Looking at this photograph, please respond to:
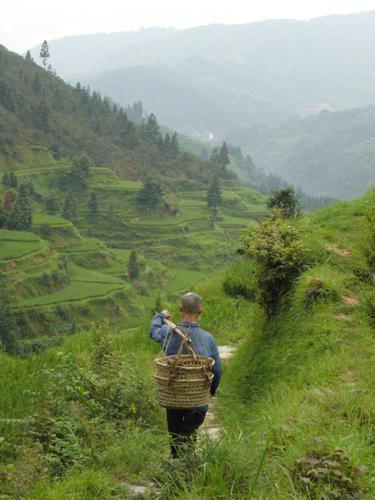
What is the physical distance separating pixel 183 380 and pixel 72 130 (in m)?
99.7

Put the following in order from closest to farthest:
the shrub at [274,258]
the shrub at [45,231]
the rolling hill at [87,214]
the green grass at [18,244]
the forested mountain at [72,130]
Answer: the shrub at [274,258] < the rolling hill at [87,214] < the green grass at [18,244] < the shrub at [45,231] < the forested mountain at [72,130]

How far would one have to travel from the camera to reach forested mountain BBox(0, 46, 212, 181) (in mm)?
91938

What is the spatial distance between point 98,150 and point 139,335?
299 feet

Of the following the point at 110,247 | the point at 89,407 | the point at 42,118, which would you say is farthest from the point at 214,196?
the point at 89,407

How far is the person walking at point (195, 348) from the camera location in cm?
475

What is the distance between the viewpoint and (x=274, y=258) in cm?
764

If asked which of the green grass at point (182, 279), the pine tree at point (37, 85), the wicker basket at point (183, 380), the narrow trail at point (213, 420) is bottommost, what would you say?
the green grass at point (182, 279)

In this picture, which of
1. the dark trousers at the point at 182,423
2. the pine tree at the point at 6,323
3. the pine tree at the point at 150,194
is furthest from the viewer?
the pine tree at the point at 150,194

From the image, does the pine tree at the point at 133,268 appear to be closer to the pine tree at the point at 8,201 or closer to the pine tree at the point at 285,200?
the pine tree at the point at 8,201

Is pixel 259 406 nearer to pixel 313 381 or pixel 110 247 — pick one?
pixel 313 381

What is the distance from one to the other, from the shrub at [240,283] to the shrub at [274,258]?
3.29m

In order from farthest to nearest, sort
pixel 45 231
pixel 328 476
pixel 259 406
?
pixel 45 231, pixel 259 406, pixel 328 476

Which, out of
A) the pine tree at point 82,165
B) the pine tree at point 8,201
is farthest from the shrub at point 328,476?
the pine tree at point 82,165

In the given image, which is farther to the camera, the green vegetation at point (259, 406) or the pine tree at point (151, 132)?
the pine tree at point (151, 132)
